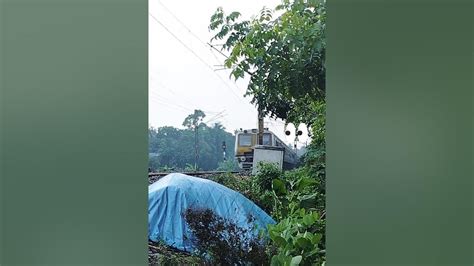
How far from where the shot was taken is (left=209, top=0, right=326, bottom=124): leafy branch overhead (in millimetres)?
2434

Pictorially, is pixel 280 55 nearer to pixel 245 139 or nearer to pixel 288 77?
pixel 288 77

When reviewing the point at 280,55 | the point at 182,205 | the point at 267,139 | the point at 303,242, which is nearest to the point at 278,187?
Result: the point at 267,139

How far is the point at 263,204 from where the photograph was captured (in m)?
2.57

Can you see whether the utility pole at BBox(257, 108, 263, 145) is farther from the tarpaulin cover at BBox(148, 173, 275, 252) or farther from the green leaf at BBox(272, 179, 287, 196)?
the tarpaulin cover at BBox(148, 173, 275, 252)

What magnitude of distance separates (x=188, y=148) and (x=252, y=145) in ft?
1.34

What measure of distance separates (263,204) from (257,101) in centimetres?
66

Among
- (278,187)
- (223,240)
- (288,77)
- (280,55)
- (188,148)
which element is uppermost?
(280,55)

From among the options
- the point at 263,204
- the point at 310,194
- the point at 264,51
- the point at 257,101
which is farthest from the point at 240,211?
the point at 264,51

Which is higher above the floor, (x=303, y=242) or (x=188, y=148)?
(x=188, y=148)

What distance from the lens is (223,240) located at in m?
2.42
